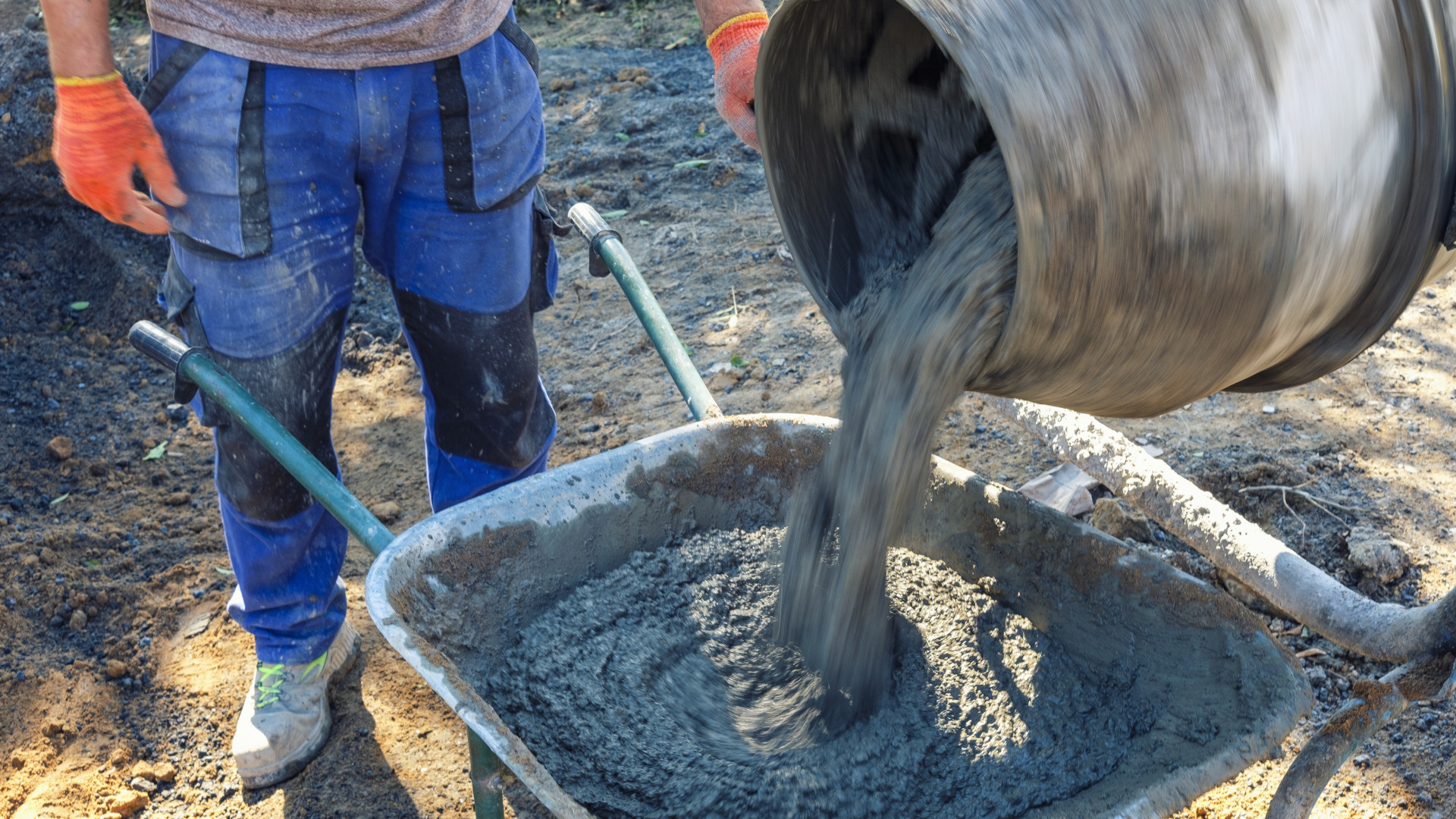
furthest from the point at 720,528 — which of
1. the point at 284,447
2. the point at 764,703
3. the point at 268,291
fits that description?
the point at 268,291

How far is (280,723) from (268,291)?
951 mm

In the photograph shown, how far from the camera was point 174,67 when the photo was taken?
1.75 metres

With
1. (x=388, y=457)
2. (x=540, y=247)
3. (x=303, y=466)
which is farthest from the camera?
(x=388, y=457)

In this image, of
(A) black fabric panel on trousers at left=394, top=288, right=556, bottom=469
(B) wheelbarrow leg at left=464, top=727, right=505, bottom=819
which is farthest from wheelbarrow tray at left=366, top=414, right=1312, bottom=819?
(A) black fabric panel on trousers at left=394, top=288, right=556, bottom=469

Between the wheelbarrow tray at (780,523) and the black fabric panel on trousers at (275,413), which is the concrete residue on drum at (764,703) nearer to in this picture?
the wheelbarrow tray at (780,523)

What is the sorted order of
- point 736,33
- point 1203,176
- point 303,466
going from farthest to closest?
1. point 736,33
2. point 303,466
3. point 1203,176

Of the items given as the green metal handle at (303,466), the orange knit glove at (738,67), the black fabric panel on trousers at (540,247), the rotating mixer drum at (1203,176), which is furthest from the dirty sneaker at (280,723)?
the rotating mixer drum at (1203,176)

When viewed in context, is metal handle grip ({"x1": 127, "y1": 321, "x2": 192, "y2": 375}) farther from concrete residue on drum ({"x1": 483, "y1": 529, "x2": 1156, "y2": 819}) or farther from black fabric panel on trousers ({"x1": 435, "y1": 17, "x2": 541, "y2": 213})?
concrete residue on drum ({"x1": 483, "y1": 529, "x2": 1156, "y2": 819})

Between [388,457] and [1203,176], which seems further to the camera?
[388,457]

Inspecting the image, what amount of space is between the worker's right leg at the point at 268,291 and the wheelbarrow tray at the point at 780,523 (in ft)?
1.67

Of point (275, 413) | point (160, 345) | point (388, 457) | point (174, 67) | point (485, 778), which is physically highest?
point (174, 67)

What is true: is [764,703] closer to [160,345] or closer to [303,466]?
[303,466]

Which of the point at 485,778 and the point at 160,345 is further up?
the point at 160,345

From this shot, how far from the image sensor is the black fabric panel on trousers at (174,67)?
5.74 ft
